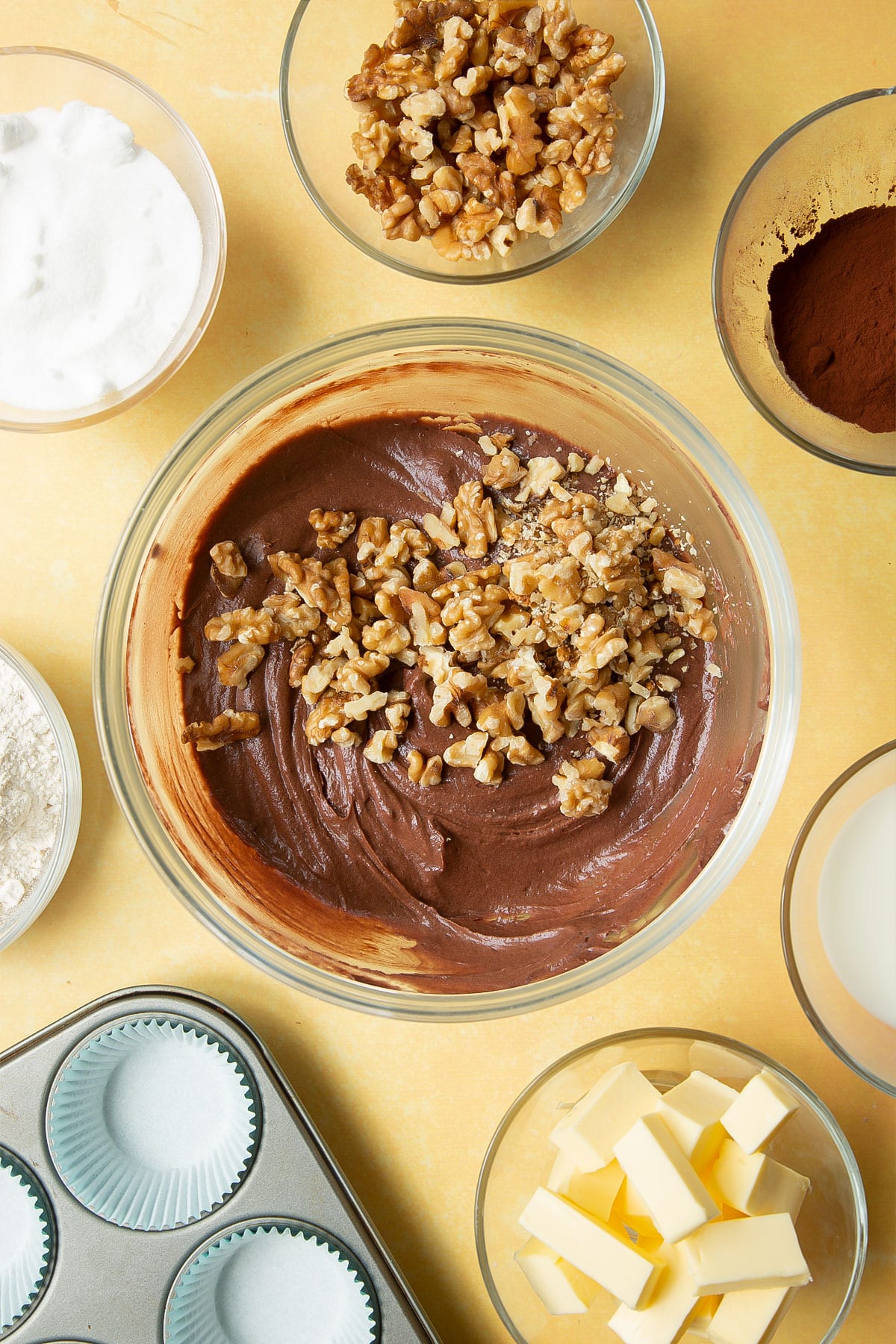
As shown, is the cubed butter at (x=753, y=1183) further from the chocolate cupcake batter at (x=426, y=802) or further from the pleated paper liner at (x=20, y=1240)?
the pleated paper liner at (x=20, y=1240)

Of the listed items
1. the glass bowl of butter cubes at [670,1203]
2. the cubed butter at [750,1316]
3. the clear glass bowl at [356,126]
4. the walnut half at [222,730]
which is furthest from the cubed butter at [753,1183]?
the clear glass bowl at [356,126]

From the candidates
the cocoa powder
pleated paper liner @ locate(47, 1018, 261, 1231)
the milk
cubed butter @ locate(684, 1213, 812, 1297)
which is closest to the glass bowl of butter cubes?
cubed butter @ locate(684, 1213, 812, 1297)

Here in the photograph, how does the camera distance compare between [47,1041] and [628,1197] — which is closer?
[628,1197]

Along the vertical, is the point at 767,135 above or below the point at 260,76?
below

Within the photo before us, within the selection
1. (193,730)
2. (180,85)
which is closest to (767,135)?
(180,85)

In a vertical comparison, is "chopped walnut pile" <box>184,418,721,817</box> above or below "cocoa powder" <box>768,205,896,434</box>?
below

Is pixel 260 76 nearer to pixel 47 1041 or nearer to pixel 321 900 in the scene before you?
pixel 321 900

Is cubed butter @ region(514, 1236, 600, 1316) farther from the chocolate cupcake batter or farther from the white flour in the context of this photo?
the white flour
